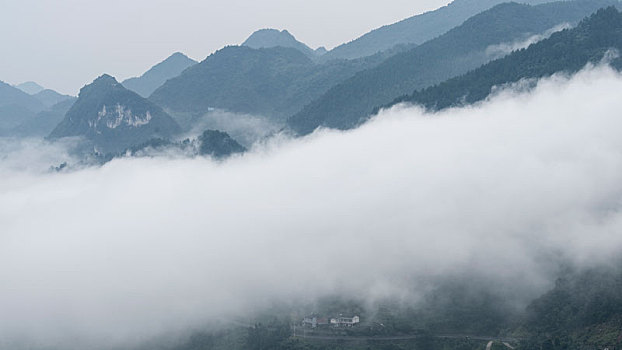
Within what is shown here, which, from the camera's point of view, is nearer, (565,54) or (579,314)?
(579,314)

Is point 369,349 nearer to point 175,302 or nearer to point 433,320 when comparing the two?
point 433,320

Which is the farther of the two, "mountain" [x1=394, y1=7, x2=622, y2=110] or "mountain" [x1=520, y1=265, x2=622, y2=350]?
"mountain" [x1=394, y1=7, x2=622, y2=110]

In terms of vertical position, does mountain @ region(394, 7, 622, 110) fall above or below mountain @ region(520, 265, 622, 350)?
above

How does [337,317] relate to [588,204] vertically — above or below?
below

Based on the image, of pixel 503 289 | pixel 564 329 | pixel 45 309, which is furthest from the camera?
pixel 45 309

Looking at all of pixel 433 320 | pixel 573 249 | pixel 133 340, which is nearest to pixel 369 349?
pixel 433 320

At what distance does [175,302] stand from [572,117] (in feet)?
322

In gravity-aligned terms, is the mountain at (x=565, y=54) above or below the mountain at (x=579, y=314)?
above

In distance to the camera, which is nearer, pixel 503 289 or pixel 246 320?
pixel 503 289

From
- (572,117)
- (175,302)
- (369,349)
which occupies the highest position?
(572,117)

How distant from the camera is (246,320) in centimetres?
13525

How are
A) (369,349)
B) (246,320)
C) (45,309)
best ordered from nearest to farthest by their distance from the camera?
(369,349) < (246,320) < (45,309)

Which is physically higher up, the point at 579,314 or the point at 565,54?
the point at 565,54

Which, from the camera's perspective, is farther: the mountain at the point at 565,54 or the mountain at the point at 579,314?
the mountain at the point at 565,54
